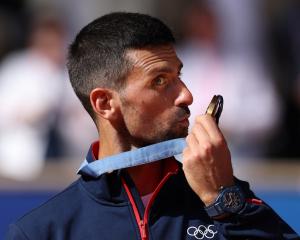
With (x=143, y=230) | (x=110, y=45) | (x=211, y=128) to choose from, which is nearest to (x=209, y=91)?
(x=110, y=45)

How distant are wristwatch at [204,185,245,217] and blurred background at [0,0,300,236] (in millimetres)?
3967

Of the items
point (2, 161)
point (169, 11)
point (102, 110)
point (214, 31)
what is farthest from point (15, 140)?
point (102, 110)

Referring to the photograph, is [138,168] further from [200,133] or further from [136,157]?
[200,133]

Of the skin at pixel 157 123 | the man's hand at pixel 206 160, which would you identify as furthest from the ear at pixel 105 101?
the man's hand at pixel 206 160

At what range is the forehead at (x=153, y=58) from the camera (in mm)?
3805

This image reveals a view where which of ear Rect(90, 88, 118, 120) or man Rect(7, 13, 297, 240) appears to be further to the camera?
ear Rect(90, 88, 118, 120)

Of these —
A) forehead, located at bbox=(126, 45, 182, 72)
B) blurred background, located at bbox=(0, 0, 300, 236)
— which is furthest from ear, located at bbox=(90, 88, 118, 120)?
blurred background, located at bbox=(0, 0, 300, 236)

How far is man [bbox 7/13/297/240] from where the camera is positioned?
3555 mm

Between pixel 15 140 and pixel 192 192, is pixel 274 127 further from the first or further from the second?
pixel 192 192

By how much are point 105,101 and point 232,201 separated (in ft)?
2.33

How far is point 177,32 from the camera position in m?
9.71

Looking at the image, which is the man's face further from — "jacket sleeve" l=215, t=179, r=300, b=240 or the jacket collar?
"jacket sleeve" l=215, t=179, r=300, b=240

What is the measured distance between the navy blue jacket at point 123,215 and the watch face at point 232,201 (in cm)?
4

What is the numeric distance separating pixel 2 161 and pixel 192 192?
476cm
